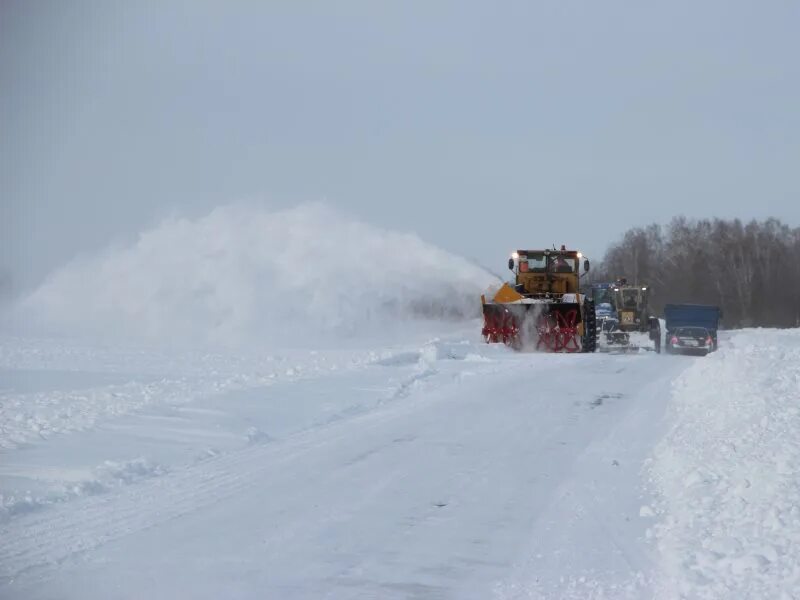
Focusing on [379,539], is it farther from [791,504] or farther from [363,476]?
[791,504]

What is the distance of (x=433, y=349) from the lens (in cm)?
2295

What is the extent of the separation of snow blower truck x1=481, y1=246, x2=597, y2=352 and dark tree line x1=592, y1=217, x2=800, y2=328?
38337mm

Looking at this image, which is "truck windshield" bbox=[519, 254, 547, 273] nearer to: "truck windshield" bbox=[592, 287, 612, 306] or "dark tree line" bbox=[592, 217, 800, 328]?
"truck windshield" bbox=[592, 287, 612, 306]

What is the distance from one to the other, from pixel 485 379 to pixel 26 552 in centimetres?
1238

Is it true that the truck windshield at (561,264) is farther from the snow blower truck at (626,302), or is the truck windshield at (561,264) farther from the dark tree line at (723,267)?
the dark tree line at (723,267)

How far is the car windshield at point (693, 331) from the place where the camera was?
95.4ft

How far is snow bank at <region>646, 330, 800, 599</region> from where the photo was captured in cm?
515

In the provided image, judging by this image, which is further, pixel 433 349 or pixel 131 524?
pixel 433 349

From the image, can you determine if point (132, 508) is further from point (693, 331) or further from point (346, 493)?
point (693, 331)

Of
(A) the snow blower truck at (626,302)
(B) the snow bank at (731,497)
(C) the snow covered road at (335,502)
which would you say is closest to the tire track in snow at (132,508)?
(C) the snow covered road at (335,502)

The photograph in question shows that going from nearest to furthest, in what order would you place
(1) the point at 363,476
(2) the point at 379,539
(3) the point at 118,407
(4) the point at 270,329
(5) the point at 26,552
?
(5) the point at 26,552
(2) the point at 379,539
(1) the point at 363,476
(3) the point at 118,407
(4) the point at 270,329

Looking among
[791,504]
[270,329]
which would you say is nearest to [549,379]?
[791,504]

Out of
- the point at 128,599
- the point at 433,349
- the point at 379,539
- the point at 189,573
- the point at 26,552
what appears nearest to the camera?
the point at 128,599

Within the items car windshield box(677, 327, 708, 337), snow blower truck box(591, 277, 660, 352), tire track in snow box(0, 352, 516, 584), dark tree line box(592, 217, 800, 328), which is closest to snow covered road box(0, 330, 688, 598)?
tire track in snow box(0, 352, 516, 584)
